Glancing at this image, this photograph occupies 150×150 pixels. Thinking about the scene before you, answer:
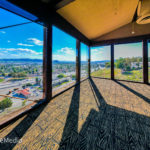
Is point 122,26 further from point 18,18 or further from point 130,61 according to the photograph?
point 18,18

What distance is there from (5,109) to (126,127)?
7.89ft

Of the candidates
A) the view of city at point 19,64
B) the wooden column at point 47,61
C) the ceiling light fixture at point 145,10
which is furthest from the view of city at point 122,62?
the view of city at point 19,64

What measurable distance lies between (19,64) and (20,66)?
0.05 meters

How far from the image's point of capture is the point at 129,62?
4.51 meters

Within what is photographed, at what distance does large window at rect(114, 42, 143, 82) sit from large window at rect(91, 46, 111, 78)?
1.78ft

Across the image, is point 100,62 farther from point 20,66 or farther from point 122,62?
point 20,66

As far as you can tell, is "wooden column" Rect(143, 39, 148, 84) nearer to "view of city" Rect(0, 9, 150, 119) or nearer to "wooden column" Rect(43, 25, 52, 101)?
"view of city" Rect(0, 9, 150, 119)

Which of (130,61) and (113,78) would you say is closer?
(130,61)

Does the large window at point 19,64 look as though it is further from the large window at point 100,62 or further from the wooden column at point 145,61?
the wooden column at point 145,61

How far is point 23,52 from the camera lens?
1.65 meters

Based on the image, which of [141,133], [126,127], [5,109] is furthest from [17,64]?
[141,133]

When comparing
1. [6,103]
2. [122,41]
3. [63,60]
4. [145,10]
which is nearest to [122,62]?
[122,41]

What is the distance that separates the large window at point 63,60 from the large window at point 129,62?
10.4 ft

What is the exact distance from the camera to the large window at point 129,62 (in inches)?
164
